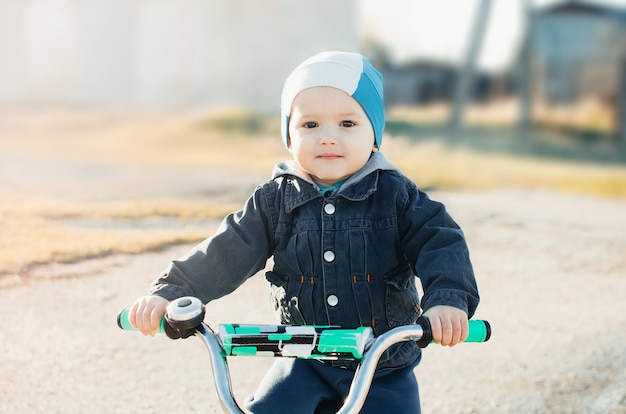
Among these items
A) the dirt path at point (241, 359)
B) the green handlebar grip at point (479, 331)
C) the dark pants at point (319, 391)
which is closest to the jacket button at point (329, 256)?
the dark pants at point (319, 391)

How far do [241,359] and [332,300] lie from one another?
1033 mm

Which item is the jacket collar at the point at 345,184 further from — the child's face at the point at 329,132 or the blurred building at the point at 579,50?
the blurred building at the point at 579,50

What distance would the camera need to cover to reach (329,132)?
194 centimetres

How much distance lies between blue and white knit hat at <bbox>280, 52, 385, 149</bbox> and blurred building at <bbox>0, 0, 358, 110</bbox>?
729 centimetres

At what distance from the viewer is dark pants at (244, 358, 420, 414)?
1869 millimetres

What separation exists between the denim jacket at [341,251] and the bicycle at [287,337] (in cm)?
26

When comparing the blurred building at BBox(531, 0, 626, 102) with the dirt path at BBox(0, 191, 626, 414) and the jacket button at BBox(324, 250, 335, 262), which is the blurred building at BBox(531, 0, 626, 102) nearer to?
the dirt path at BBox(0, 191, 626, 414)

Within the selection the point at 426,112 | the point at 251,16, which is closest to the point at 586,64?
the point at 426,112

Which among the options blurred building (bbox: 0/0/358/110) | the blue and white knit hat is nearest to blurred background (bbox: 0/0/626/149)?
blurred building (bbox: 0/0/358/110)

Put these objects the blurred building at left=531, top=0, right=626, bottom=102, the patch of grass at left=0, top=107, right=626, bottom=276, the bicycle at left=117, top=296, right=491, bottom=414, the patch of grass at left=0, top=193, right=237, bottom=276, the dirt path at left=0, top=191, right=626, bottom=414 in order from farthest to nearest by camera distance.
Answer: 1. the blurred building at left=531, top=0, right=626, bottom=102
2. the patch of grass at left=0, top=107, right=626, bottom=276
3. the patch of grass at left=0, top=193, right=237, bottom=276
4. the dirt path at left=0, top=191, right=626, bottom=414
5. the bicycle at left=117, top=296, right=491, bottom=414

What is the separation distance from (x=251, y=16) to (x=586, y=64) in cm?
484

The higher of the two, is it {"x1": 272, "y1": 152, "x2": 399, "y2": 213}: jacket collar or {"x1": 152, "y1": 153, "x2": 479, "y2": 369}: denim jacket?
{"x1": 272, "y1": 152, "x2": 399, "y2": 213}: jacket collar

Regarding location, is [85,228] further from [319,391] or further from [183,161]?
[183,161]

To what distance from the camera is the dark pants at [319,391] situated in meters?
1.87
